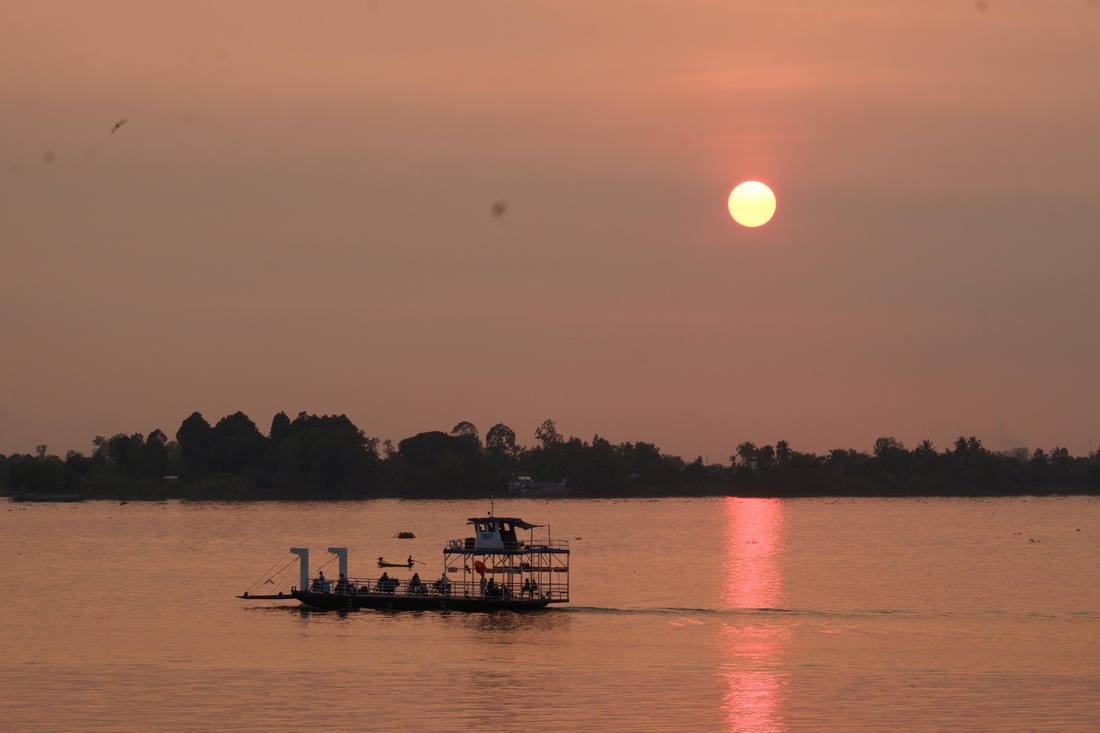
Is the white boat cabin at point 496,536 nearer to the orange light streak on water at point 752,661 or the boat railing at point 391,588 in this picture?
the boat railing at point 391,588

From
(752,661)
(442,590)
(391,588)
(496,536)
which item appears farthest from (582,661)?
(391,588)

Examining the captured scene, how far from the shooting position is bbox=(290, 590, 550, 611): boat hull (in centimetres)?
10294

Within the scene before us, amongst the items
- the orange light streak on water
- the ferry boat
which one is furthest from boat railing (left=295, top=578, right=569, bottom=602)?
the orange light streak on water

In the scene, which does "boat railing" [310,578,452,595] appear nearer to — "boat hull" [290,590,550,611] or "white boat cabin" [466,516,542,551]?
"boat hull" [290,590,550,611]

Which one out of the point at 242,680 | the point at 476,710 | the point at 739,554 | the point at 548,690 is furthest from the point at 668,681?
the point at 739,554

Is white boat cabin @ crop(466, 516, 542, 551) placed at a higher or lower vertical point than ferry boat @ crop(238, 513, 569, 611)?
higher

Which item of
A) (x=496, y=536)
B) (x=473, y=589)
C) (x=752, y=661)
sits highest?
(x=496, y=536)

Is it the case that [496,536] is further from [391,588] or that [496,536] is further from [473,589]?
[391,588]

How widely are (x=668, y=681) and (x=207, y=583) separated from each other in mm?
77258

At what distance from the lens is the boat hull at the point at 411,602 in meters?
103

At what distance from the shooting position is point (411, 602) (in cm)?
10425

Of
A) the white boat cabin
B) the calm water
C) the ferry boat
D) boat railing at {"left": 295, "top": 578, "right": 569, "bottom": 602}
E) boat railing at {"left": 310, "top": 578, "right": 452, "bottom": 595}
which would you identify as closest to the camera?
the calm water

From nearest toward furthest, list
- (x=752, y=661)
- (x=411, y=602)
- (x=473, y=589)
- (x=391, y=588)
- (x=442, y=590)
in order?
1. (x=752, y=661)
2. (x=411, y=602)
3. (x=442, y=590)
4. (x=391, y=588)
5. (x=473, y=589)

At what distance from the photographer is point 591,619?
103125 millimetres
